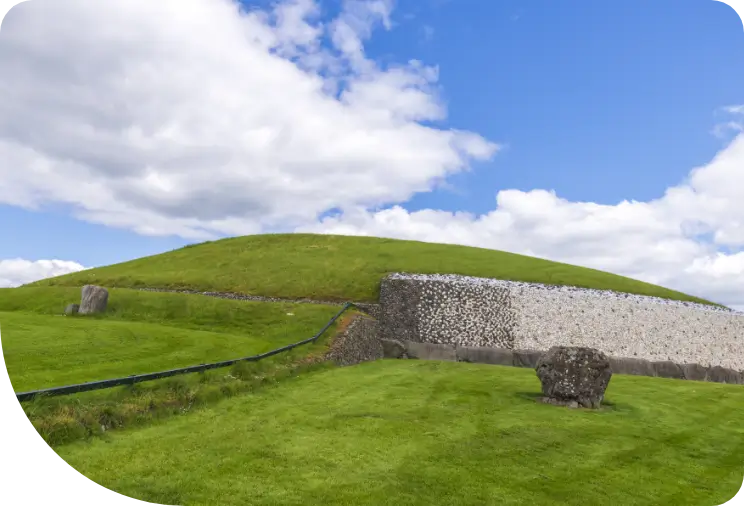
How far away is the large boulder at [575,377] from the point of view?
1542 centimetres

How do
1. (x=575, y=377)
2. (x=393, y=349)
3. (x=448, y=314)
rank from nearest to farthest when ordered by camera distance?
1. (x=575, y=377)
2. (x=393, y=349)
3. (x=448, y=314)

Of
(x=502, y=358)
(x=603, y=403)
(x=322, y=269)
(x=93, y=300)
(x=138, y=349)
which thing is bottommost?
(x=603, y=403)

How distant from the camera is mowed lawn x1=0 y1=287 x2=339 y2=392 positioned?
14562 millimetres

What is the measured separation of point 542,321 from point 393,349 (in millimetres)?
8988

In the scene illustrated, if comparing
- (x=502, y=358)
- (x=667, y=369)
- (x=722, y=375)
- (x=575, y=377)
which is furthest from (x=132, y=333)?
(x=722, y=375)

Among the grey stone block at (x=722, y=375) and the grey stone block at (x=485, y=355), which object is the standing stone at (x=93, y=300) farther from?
the grey stone block at (x=722, y=375)

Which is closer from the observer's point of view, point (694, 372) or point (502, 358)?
point (502, 358)

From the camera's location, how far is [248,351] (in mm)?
20312

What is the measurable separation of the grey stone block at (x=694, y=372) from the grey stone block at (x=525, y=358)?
8.33m

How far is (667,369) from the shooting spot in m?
29.1

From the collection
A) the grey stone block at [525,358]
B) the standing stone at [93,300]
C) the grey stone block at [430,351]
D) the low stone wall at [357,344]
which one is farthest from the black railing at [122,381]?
the grey stone block at [525,358]

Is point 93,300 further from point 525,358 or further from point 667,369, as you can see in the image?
point 667,369

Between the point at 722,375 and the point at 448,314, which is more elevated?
the point at 448,314

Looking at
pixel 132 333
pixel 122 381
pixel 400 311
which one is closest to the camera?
pixel 122 381
